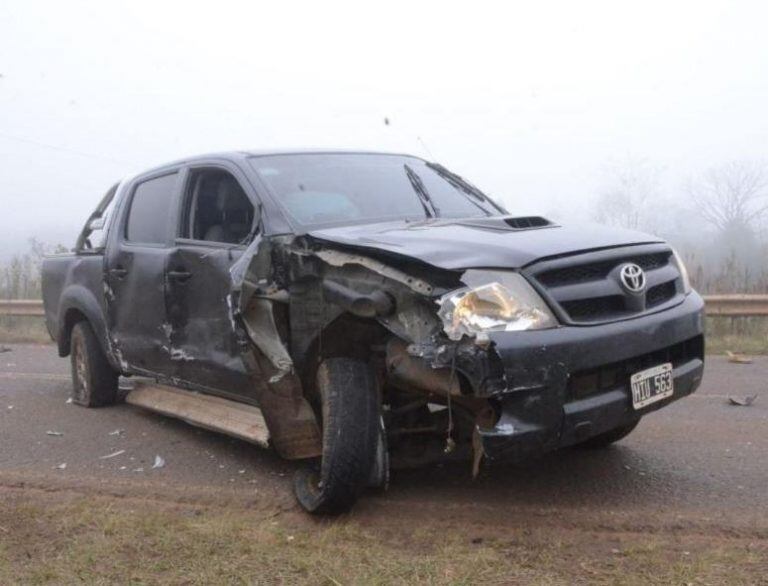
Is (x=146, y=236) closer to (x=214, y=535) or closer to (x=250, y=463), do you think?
(x=250, y=463)

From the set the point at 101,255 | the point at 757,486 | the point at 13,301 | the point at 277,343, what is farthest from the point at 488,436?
the point at 13,301

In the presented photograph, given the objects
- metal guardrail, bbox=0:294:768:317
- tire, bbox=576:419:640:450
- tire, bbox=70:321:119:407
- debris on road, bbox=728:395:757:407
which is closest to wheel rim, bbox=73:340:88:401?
tire, bbox=70:321:119:407

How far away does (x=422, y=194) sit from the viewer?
488 centimetres

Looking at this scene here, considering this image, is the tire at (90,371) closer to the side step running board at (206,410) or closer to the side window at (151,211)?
the side step running board at (206,410)

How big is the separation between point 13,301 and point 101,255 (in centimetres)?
735

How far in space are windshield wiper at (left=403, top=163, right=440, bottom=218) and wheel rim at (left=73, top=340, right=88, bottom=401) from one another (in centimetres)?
314

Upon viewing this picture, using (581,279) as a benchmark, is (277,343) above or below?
below

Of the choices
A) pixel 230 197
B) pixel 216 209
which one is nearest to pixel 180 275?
pixel 216 209

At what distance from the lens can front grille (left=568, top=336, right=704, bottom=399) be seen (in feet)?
11.0

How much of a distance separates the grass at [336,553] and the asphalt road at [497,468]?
359mm

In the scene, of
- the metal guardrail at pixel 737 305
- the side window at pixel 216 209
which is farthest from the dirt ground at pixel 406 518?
the metal guardrail at pixel 737 305

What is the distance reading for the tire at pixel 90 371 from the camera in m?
6.46

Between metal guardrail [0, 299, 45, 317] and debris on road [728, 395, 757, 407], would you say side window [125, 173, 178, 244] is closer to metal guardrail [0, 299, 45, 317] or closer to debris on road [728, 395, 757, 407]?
debris on road [728, 395, 757, 407]

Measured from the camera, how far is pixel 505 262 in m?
3.37
